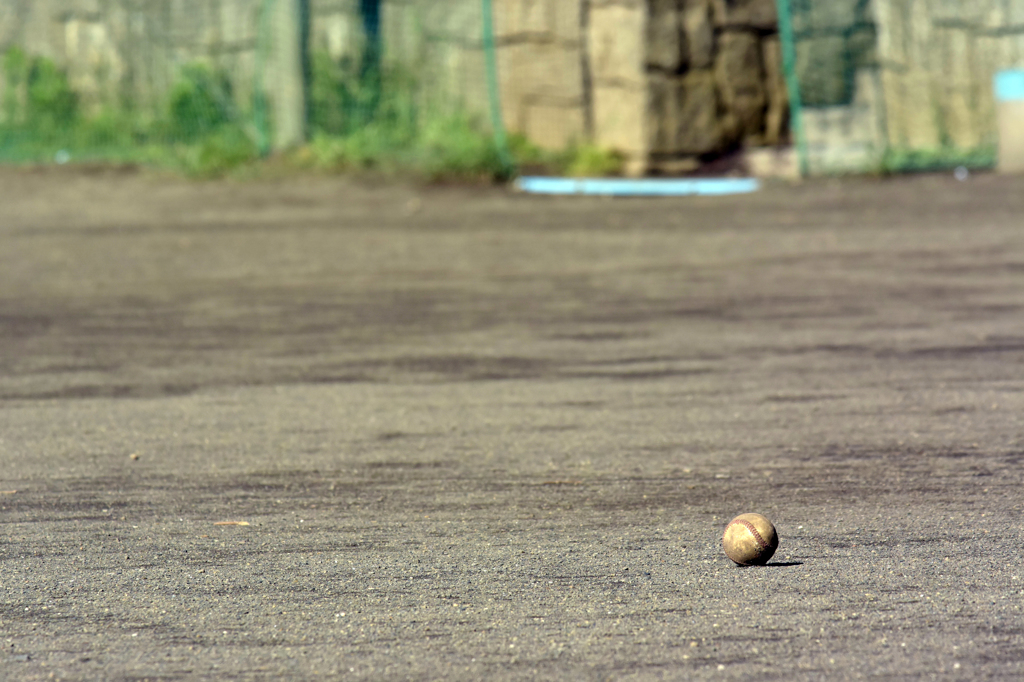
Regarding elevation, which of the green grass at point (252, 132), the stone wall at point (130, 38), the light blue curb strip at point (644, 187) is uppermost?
the stone wall at point (130, 38)

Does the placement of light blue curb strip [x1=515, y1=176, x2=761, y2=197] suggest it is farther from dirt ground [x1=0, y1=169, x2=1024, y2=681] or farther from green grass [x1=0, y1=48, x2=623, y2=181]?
dirt ground [x1=0, y1=169, x2=1024, y2=681]

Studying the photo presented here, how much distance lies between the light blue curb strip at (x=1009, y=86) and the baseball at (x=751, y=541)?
12.5 meters

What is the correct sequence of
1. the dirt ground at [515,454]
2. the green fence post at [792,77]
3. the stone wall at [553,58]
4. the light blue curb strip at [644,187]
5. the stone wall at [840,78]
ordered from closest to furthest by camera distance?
the dirt ground at [515,454] < the light blue curb strip at [644,187] < the stone wall at [553,58] < the green fence post at [792,77] < the stone wall at [840,78]

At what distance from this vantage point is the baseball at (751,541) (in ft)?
14.5

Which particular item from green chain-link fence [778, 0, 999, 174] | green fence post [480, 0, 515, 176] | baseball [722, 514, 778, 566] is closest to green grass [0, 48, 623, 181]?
green fence post [480, 0, 515, 176]

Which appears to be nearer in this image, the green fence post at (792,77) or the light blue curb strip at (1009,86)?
the light blue curb strip at (1009,86)

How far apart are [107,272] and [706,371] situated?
6.30 meters

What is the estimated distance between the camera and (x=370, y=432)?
21.5ft

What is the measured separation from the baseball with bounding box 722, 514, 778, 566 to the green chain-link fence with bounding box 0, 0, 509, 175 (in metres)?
11.7

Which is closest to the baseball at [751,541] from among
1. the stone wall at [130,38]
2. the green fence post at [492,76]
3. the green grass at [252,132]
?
the green grass at [252,132]

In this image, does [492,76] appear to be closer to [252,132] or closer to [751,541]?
[252,132]

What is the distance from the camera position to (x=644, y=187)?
1515cm

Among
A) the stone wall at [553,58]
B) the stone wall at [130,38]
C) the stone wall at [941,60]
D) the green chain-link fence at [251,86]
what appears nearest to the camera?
the stone wall at [553,58]

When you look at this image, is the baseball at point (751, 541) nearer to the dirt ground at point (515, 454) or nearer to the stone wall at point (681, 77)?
the dirt ground at point (515, 454)
